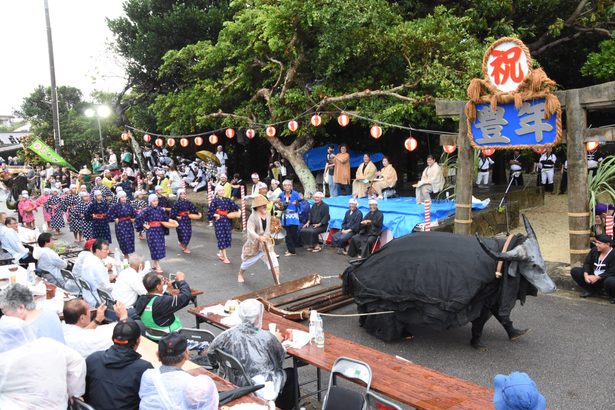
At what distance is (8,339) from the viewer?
4.58 m

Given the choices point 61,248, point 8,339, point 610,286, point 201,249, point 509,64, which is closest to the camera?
point 8,339

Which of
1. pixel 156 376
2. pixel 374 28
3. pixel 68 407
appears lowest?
pixel 68 407

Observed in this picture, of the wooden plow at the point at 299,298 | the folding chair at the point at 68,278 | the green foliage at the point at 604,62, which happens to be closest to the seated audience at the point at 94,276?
the folding chair at the point at 68,278

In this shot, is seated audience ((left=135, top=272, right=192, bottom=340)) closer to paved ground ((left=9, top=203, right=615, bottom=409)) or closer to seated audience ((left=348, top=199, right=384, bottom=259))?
paved ground ((left=9, top=203, right=615, bottom=409))

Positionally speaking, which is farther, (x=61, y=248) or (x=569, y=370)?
(x=61, y=248)

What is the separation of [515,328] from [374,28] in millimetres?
10239

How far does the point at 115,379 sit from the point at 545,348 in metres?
5.56

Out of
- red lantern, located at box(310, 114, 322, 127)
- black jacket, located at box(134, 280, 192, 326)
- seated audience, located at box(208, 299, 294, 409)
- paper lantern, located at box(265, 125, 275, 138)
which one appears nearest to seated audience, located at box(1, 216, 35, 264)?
black jacket, located at box(134, 280, 192, 326)

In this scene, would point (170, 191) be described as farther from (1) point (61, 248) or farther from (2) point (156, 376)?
(2) point (156, 376)

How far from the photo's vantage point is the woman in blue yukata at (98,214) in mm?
13828

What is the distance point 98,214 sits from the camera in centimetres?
1389

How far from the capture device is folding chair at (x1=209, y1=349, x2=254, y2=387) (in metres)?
4.62

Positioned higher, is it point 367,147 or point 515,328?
point 367,147

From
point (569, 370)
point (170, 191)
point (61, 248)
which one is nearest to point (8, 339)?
point (569, 370)
